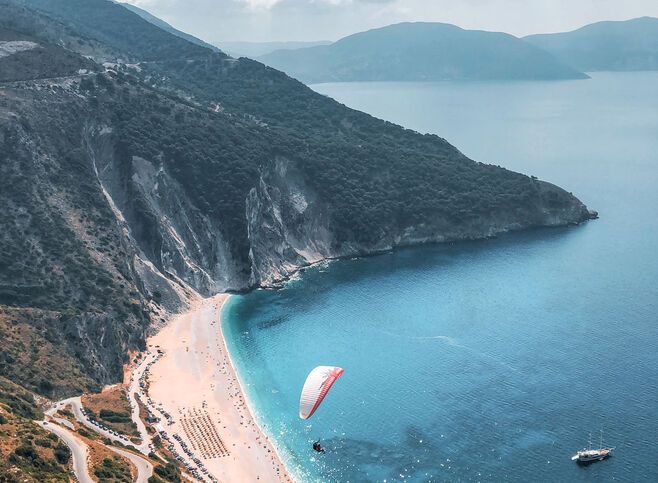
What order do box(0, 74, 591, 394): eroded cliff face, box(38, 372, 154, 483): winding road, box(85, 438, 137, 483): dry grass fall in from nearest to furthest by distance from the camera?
box(85, 438, 137, 483): dry grass, box(38, 372, 154, 483): winding road, box(0, 74, 591, 394): eroded cliff face

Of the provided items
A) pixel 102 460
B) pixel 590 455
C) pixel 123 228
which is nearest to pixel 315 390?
pixel 102 460

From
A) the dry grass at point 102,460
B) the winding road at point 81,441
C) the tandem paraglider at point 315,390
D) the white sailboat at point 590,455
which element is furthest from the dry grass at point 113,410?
the white sailboat at point 590,455

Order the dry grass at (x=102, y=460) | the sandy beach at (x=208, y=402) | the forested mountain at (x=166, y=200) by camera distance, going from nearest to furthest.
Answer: the dry grass at (x=102, y=460) < the sandy beach at (x=208, y=402) < the forested mountain at (x=166, y=200)

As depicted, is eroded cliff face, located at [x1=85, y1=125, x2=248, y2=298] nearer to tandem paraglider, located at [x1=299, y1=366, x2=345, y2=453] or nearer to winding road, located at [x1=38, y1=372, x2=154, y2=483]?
winding road, located at [x1=38, y1=372, x2=154, y2=483]

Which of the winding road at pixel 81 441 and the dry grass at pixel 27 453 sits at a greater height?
the dry grass at pixel 27 453

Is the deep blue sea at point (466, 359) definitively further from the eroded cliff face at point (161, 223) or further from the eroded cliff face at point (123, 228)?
the eroded cliff face at point (161, 223)

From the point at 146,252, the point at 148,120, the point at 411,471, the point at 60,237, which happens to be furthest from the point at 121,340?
the point at 148,120

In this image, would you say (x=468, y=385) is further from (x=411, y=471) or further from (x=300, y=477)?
(x=300, y=477)

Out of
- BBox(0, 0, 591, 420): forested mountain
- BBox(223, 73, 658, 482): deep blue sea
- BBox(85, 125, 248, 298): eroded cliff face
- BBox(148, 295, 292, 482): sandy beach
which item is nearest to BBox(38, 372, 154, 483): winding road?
BBox(148, 295, 292, 482): sandy beach
